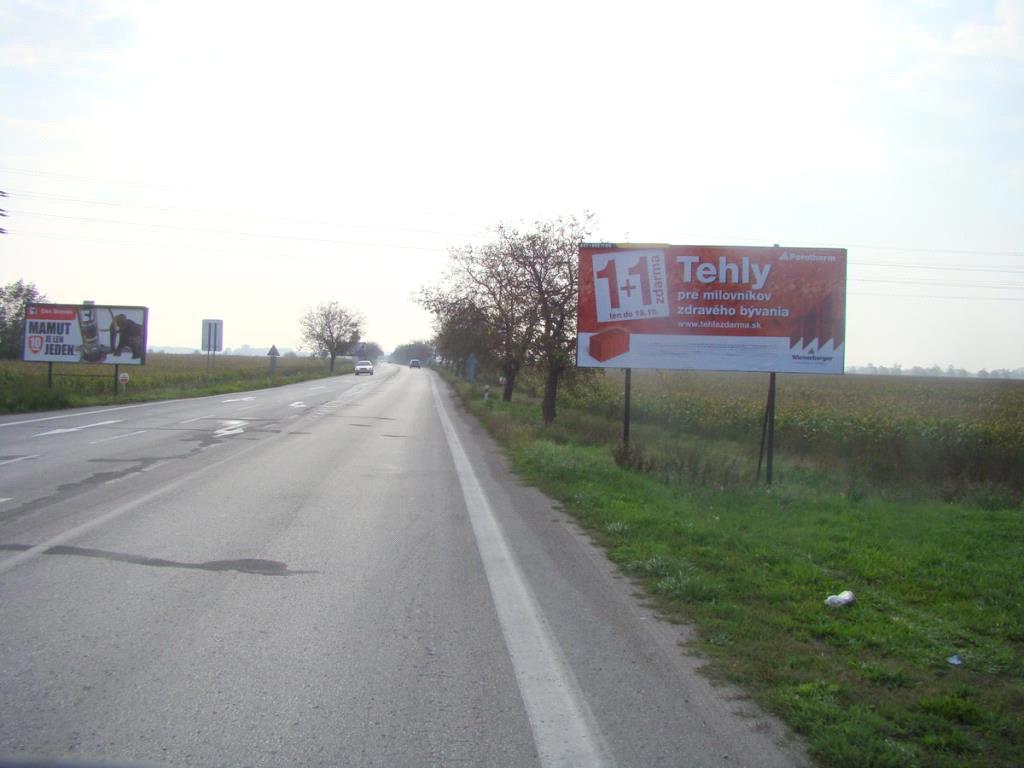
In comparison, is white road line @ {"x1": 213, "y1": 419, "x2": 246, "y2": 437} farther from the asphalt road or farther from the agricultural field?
the asphalt road

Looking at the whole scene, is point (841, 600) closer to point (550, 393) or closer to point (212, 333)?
point (550, 393)

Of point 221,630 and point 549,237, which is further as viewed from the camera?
point 549,237

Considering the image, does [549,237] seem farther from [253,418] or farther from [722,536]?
[722,536]

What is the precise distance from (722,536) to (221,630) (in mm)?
5507

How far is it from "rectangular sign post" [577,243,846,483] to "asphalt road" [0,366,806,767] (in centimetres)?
569

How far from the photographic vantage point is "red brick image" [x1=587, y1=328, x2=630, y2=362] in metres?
17.1

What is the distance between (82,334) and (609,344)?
86.5 ft

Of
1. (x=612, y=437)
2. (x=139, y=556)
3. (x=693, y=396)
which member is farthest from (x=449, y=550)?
(x=693, y=396)

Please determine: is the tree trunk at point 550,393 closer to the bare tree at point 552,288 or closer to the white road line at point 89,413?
the bare tree at point 552,288

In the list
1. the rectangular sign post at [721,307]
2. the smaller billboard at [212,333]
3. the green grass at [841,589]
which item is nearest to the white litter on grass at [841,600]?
the green grass at [841,589]

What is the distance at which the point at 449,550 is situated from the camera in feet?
29.3

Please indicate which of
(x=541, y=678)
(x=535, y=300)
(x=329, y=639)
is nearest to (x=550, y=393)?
(x=535, y=300)

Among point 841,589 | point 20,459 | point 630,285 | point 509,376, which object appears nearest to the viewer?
point 841,589

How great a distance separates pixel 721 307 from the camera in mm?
16656
